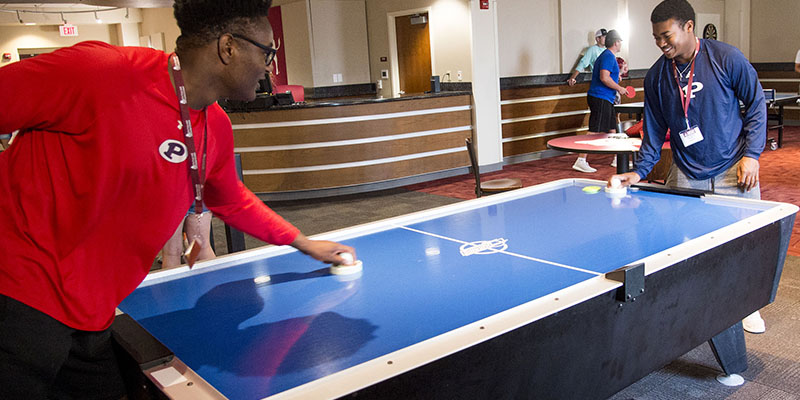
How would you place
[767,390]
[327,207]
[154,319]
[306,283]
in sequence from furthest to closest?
[327,207] < [767,390] < [306,283] < [154,319]

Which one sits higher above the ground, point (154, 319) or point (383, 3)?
point (383, 3)

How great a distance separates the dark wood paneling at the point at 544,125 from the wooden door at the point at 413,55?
165 cm

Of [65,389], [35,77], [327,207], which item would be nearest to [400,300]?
[65,389]

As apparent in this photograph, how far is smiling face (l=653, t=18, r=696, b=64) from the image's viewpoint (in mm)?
2633

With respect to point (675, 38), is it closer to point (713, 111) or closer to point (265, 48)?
point (713, 111)

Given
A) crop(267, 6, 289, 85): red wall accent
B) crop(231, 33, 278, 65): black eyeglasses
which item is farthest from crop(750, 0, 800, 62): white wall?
crop(231, 33, 278, 65): black eyeglasses

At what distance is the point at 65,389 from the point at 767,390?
236cm

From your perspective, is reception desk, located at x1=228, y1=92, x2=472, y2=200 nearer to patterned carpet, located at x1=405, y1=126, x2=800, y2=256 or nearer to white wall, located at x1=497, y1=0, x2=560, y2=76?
patterned carpet, located at x1=405, y1=126, x2=800, y2=256

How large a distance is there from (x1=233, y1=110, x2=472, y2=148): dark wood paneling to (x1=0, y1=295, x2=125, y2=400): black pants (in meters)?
5.74

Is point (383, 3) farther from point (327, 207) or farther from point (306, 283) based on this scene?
point (306, 283)

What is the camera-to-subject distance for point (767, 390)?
2.41 meters

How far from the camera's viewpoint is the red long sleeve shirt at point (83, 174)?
1.08 meters

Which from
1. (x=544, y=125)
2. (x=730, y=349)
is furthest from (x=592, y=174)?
(x=730, y=349)

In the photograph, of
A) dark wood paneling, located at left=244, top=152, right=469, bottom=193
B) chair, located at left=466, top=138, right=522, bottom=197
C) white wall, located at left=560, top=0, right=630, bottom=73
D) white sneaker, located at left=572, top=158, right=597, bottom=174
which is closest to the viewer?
chair, located at left=466, top=138, right=522, bottom=197
